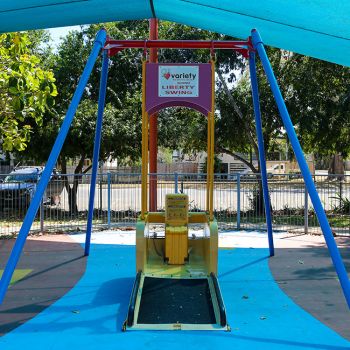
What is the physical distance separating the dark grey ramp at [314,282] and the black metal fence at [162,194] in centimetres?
325

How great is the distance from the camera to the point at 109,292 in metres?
7.06

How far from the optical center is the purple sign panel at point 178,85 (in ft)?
24.2

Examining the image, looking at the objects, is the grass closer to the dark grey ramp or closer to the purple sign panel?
the purple sign panel

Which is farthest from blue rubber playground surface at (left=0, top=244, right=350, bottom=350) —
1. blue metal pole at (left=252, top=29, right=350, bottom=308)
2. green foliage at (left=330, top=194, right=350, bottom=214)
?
green foliage at (left=330, top=194, right=350, bottom=214)

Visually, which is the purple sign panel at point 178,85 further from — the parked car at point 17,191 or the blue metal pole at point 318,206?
the parked car at point 17,191

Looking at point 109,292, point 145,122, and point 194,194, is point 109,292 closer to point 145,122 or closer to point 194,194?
point 145,122

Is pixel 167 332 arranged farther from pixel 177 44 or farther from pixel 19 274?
pixel 177 44

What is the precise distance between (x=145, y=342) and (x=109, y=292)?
86.1 inches

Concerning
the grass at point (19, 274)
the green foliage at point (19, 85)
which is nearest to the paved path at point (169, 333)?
the grass at point (19, 274)

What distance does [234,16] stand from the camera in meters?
7.10

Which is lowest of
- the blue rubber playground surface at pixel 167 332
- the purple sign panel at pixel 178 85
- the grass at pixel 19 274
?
the blue rubber playground surface at pixel 167 332

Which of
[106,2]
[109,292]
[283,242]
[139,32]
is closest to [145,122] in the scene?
[106,2]

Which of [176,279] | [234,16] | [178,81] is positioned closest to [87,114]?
[178,81]

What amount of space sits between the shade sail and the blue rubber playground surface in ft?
12.9
